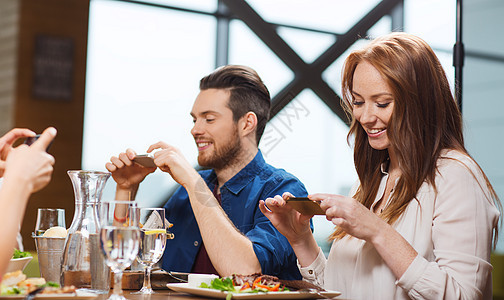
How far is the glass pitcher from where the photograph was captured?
1349 millimetres

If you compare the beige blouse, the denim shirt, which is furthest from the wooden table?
the denim shirt

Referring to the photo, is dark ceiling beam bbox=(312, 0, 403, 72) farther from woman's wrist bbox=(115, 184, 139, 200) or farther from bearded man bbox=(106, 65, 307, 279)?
woman's wrist bbox=(115, 184, 139, 200)

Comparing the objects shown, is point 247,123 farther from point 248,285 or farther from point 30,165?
point 30,165

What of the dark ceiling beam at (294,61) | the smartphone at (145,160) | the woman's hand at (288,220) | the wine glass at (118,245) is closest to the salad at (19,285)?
the wine glass at (118,245)

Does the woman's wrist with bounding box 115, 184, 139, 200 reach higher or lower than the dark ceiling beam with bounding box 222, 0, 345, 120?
lower

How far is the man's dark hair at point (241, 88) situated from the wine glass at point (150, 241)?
3.36 feet

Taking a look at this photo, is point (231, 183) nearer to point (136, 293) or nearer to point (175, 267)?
point (175, 267)

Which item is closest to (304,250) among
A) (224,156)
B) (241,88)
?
(224,156)

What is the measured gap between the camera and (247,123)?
2.50 metres

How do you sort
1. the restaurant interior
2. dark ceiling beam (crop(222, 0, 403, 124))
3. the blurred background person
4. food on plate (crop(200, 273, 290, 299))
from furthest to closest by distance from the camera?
dark ceiling beam (crop(222, 0, 403, 124)) < the restaurant interior < food on plate (crop(200, 273, 290, 299)) < the blurred background person

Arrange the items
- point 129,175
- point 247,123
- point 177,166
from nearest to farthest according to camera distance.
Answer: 1. point 177,166
2. point 129,175
3. point 247,123

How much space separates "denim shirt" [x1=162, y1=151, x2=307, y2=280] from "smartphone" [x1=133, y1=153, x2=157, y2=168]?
0.33 m

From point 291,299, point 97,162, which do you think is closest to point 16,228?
point 291,299

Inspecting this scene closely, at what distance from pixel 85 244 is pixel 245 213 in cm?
96
